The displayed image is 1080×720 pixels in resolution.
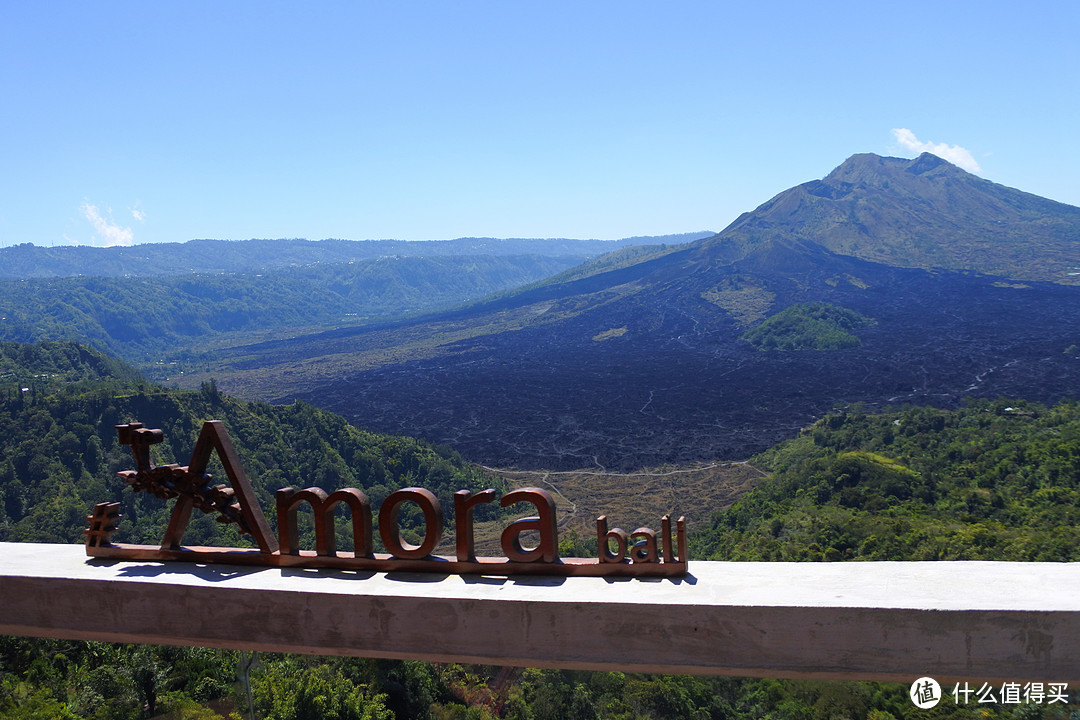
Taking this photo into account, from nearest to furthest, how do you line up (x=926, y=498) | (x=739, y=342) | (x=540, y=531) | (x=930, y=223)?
1. (x=540, y=531)
2. (x=926, y=498)
3. (x=739, y=342)
4. (x=930, y=223)

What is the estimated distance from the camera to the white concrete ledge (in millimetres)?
4918

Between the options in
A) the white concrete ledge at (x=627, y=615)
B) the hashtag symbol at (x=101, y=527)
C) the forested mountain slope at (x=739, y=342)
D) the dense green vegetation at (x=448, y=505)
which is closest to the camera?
the white concrete ledge at (x=627, y=615)

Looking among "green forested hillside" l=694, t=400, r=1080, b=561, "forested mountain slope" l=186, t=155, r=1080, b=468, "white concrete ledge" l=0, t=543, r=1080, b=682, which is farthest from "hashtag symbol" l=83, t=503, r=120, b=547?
"forested mountain slope" l=186, t=155, r=1080, b=468

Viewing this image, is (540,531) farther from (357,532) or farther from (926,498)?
(926,498)

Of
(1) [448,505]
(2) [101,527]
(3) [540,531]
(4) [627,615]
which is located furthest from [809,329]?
(2) [101,527]

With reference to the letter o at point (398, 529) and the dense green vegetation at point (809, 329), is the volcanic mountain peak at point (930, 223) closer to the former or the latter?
the dense green vegetation at point (809, 329)

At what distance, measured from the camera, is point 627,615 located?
524 centimetres

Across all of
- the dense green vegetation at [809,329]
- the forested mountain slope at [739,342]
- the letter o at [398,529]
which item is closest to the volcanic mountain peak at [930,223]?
the forested mountain slope at [739,342]

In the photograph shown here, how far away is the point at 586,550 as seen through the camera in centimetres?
2741

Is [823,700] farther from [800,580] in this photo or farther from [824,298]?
[824,298]

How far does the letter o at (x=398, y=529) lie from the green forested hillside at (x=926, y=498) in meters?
17.0

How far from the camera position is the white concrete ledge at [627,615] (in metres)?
4.92

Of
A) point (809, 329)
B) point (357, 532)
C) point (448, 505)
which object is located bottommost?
point (448, 505)

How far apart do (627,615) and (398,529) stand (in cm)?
190
